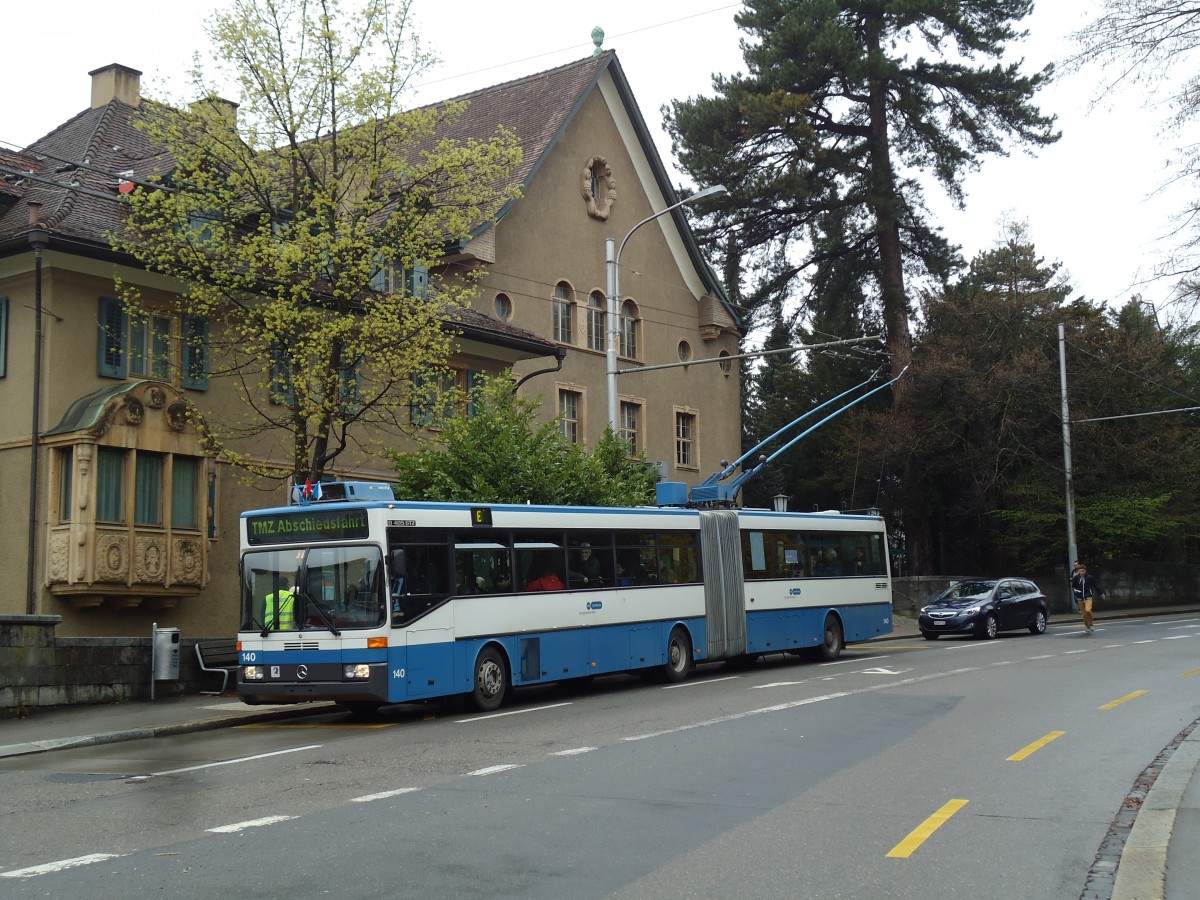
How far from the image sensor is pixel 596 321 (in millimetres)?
37469

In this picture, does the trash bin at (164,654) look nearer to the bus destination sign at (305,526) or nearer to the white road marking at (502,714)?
the bus destination sign at (305,526)

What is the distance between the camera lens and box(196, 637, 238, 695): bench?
20.6 meters

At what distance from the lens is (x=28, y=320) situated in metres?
21.5

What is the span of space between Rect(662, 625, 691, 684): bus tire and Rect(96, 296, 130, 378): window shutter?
403 inches

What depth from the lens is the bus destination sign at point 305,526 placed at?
16.5m

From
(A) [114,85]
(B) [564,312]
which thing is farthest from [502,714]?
(B) [564,312]

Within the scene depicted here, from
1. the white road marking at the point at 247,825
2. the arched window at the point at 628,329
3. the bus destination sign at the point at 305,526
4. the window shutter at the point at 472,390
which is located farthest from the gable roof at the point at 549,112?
the white road marking at the point at 247,825

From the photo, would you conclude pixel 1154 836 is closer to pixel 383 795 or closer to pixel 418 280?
pixel 383 795

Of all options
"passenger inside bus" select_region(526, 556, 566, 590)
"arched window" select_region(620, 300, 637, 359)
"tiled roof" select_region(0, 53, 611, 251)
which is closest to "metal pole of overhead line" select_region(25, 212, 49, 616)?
"tiled roof" select_region(0, 53, 611, 251)

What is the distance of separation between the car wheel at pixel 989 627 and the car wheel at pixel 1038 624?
2.16m

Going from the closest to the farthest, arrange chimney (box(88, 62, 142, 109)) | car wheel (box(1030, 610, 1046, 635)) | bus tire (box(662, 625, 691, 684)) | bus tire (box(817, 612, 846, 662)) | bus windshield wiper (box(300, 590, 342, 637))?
bus windshield wiper (box(300, 590, 342, 637))
bus tire (box(662, 625, 691, 684))
bus tire (box(817, 612, 846, 662))
chimney (box(88, 62, 142, 109))
car wheel (box(1030, 610, 1046, 635))

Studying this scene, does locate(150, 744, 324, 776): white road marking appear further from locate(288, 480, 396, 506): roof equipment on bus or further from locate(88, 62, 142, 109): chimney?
locate(88, 62, 142, 109): chimney

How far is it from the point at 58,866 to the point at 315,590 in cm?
881

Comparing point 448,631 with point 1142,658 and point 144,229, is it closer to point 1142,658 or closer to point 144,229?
point 144,229
